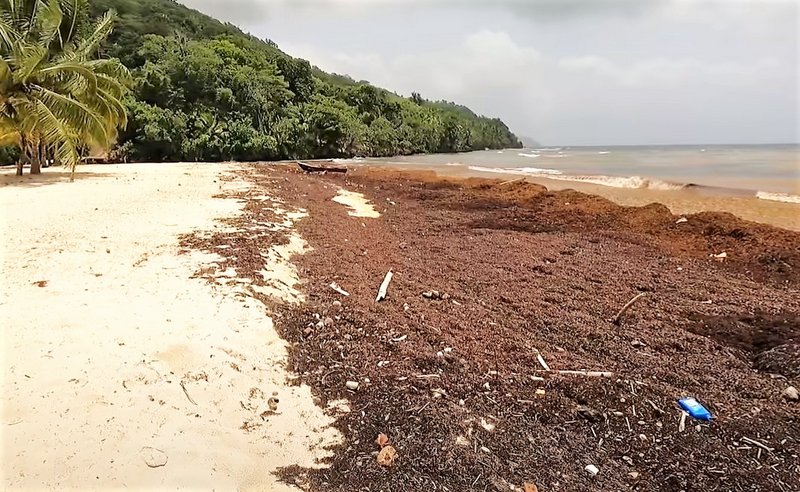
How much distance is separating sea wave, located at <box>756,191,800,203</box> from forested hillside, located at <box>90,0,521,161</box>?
32967 mm

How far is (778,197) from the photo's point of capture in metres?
16.2

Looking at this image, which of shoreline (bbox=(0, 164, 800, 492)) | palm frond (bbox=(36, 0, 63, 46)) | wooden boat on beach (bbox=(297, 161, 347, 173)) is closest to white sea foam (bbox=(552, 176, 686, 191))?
Answer: wooden boat on beach (bbox=(297, 161, 347, 173))

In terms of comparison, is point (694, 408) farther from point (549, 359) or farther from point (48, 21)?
point (48, 21)

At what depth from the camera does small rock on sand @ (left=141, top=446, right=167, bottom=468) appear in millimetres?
2750

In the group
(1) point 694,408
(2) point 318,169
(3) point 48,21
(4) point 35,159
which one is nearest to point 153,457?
(1) point 694,408

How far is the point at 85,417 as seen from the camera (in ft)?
9.88

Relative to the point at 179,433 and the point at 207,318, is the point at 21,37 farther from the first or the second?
the point at 179,433

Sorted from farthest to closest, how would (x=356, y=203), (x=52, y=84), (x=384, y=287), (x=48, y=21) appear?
(x=48, y=21), (x=52, y=84), (x=356, y=203), (x=384, y=287)

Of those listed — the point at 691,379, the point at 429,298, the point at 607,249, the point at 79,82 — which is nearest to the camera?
the point at 691,379

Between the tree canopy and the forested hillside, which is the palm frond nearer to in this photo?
the tree canopy

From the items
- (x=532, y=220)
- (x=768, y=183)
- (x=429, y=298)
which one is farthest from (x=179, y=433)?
(x=768, y=183)

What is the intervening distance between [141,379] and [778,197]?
19.3 m

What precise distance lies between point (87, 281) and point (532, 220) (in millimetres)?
9067

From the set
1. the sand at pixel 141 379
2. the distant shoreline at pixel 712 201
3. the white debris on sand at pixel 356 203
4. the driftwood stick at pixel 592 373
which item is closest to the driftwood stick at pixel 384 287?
the sand at pixel 141 379
